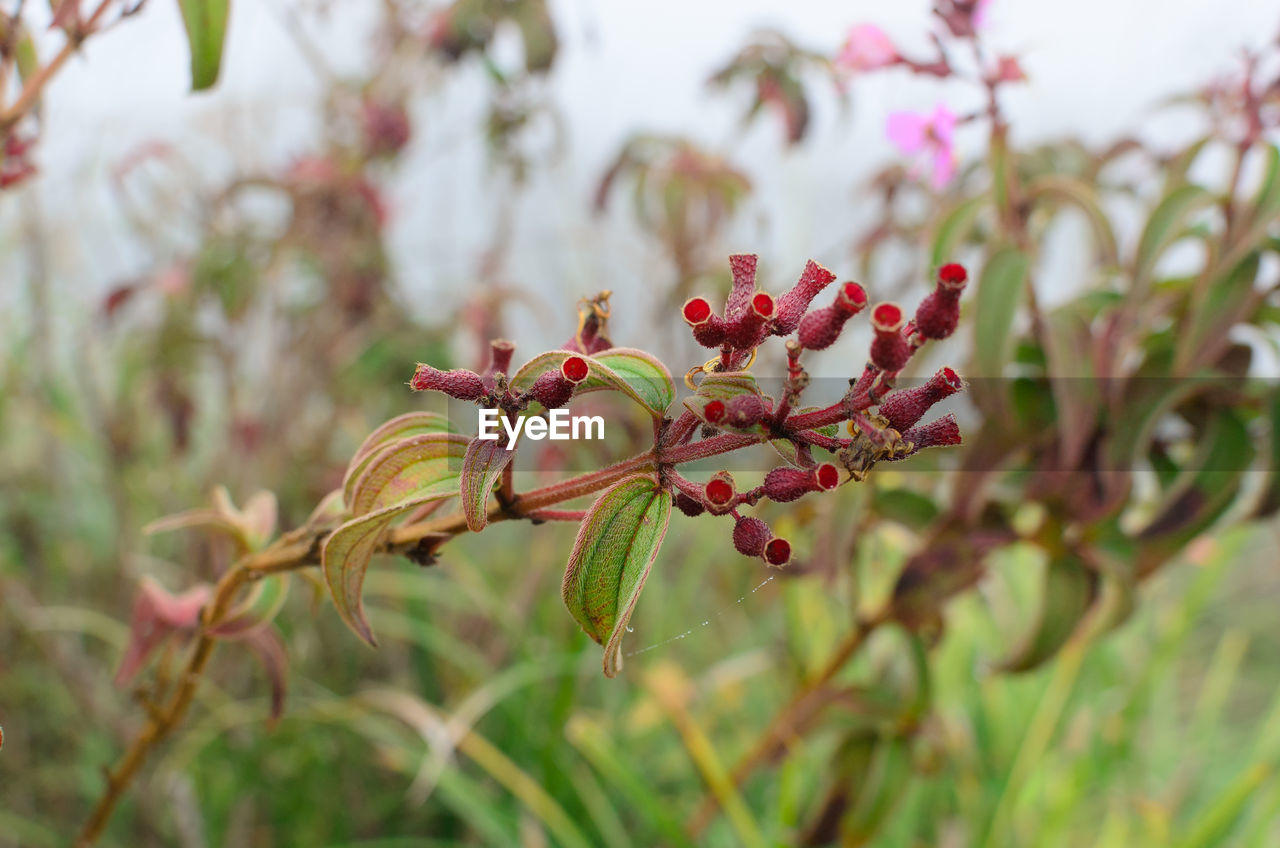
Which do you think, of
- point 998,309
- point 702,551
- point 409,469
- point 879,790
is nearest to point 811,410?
point 409,469

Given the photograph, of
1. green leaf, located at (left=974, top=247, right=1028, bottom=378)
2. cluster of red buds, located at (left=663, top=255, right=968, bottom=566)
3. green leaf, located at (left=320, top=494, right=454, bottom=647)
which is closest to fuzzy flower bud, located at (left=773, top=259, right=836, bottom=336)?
cluster of red buds, located at (left=663, top=255, right=968, bottom=566)

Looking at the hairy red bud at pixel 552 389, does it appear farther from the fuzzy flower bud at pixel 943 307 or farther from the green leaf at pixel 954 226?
the green leaf at pixel 954 226

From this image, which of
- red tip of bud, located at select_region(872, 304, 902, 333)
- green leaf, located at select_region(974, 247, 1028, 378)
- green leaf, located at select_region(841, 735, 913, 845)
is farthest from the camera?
green leaf, located at select_region(841, 735, 913, 845)

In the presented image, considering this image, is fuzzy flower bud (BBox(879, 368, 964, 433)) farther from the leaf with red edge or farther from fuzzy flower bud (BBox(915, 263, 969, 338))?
the leaf with red edge

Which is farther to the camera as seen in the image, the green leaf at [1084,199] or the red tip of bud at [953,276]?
the green leaf at [1084,199]

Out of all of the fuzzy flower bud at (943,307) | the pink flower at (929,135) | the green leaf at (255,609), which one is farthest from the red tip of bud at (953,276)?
the pink flower at (929,135)

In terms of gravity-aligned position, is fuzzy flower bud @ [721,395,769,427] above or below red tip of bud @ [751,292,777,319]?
below

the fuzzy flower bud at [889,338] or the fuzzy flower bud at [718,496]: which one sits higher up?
the fuzzy flower bud at [889,338]
